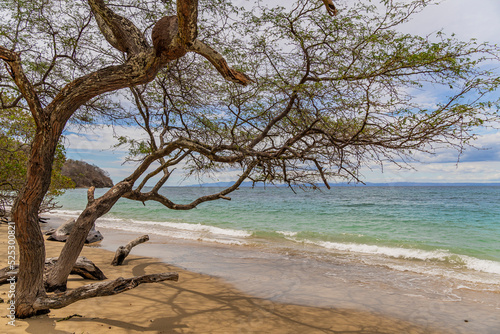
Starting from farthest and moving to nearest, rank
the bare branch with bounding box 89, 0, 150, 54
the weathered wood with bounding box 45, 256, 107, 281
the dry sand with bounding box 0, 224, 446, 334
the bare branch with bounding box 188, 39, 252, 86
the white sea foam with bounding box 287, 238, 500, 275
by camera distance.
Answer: the white sea foam with bounding box 287, 238, 500, 275 → the weathered wood with bounding box 45, 256, 107, 281 → the dry sand with bounding box 0, 224, 446, 334 → the bare branch with bounding box 89, 0, 150, 54 → the bare branch with bounding box 188, 39, 252, 86

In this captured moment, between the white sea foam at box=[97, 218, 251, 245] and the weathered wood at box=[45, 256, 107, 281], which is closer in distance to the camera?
the weathered wood at box=[45, 256, 107, 281]

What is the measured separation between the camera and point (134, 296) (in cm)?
591

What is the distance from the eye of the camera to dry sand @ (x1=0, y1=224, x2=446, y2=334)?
427 cm

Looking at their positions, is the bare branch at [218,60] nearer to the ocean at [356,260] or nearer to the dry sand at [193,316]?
the ocean at [356,260]

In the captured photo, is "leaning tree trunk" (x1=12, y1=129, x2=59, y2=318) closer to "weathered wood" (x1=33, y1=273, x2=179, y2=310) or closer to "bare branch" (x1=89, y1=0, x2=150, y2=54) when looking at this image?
"weathered wood" (x1=33, y1=273, x2=179, y2=310)

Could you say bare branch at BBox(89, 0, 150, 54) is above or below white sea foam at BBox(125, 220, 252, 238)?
above

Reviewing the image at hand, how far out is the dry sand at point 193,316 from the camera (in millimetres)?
4266

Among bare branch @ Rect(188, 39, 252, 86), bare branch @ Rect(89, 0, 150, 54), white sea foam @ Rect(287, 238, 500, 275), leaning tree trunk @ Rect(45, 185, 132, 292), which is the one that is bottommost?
white sea foam @ Rect(287, 238, 500, 275)

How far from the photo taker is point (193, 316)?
5.08 metres

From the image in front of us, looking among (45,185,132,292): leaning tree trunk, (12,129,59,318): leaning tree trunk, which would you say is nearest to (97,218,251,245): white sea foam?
(45,185,132,292): leaning tree trunk

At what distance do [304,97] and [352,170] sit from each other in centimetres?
145

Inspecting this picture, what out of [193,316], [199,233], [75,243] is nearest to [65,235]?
[199,233]

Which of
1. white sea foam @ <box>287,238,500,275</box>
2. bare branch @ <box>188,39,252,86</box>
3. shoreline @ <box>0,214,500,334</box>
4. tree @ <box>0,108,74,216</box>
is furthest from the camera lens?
white sea foam @ <box>287,238,500,275</box>

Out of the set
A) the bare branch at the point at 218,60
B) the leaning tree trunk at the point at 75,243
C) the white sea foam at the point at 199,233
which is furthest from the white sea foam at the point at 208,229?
the bare branch at the point at 218,60
